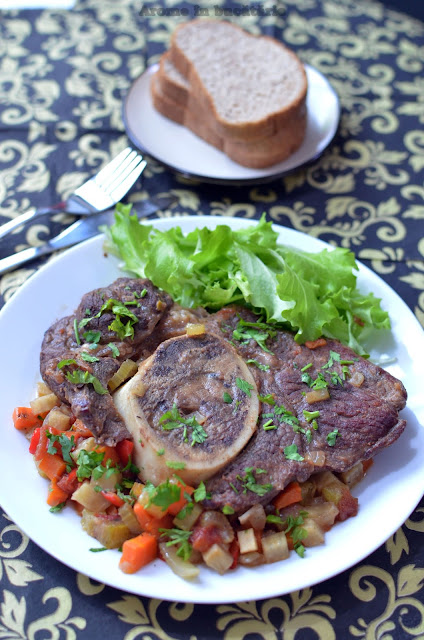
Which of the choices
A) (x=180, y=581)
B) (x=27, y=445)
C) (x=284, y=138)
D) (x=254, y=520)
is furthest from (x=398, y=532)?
(x=284, y=138)

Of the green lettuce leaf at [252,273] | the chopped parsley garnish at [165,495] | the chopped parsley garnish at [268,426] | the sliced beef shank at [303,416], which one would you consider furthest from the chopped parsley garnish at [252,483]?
the green lettuce leaf at [252,273]

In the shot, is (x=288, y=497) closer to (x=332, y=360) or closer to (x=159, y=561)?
(x=159, y=561)

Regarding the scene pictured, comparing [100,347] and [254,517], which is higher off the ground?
[100,347]

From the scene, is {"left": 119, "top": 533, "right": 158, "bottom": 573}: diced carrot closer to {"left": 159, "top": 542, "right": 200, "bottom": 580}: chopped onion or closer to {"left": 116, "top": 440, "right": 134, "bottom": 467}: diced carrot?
{"left": 159, "top": 542, "right": 200, "bottom": 580}: chopped onion

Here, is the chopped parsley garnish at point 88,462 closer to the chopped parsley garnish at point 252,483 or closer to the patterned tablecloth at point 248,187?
the patterned tablecloth at point 248,187

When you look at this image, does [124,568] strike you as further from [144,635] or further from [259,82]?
[259,82]

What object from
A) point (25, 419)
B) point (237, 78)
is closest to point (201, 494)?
point (25, 419)
